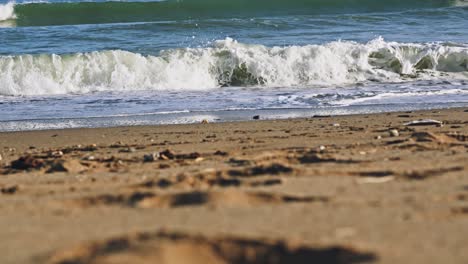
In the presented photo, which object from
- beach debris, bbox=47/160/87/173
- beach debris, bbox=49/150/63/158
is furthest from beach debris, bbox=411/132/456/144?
beach debris, bbox=49/150/63/158

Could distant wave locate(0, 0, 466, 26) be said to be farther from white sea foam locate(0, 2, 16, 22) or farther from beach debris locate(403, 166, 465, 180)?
beach debris locate(403, 166, 465, 180)

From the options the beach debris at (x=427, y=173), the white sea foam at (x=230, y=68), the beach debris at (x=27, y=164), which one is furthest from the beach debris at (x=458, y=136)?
the white sea foam at (x=230, y=68)

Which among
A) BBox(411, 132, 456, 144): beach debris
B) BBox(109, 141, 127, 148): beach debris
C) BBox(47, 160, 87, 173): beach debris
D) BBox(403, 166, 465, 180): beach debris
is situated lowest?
BBox(109, 141, 127, 148): beach debris

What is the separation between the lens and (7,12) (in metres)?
22.3

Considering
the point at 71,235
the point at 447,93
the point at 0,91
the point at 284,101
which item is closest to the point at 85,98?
the point at 0,91

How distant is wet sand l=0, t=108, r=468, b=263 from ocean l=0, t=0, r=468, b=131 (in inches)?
128

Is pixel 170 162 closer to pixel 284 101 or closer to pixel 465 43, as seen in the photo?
pixel 284 101

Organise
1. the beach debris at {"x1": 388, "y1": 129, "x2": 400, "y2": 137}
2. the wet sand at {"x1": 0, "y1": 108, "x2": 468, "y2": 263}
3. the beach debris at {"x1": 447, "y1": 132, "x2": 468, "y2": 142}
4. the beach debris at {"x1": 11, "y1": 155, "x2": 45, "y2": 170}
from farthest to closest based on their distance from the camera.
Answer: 1. the beach debris at {"x1": 388, "y1": 129, "x2": 400, "y2": 137}
2. the beach debris at {"x1": 447, "y1": 132, "x2": 468, "y2": 142}
3. the beach debris at {"x1": 11, "y1": 155, "x2": 45, "y2": 170}
4. the wet sand at {"x1": 0, "y1": 108, "x2": 468, "y2": 263}

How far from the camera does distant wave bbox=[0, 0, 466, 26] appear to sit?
878 inches

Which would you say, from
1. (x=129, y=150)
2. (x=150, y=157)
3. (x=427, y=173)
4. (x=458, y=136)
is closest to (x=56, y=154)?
(x=129, y=150)

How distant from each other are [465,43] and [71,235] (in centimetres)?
1256

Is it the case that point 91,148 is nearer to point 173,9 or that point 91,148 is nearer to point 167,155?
point 167,155

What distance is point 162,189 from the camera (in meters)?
2.90

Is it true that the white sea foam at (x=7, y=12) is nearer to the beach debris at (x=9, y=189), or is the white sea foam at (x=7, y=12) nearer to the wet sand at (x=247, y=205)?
the wet sand at (x=247, y=205)
